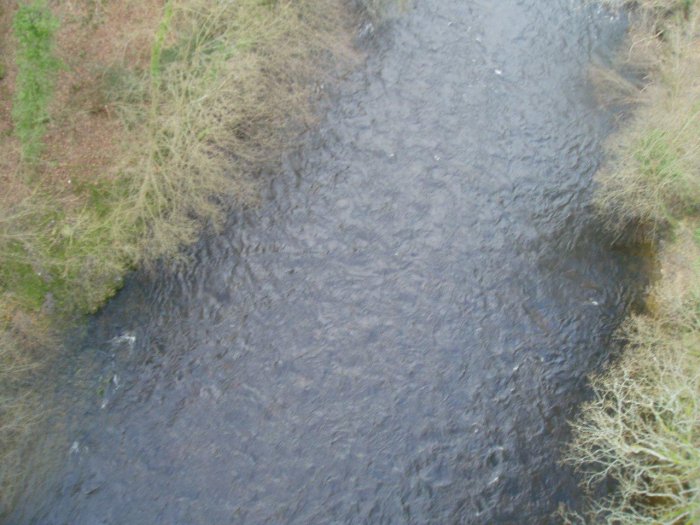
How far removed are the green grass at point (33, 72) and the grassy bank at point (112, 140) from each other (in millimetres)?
41

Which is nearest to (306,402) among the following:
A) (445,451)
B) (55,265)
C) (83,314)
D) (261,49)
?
(445,451)

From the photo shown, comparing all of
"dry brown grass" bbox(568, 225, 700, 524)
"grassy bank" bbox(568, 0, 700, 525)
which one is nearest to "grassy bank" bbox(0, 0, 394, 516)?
"grassy bank" bbox(568, 0, 700, 525)

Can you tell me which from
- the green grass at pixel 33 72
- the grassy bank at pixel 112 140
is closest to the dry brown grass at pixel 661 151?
the grassy bank at pixel 112 140

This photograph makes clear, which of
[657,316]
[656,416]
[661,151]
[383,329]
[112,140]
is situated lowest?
[383,329]

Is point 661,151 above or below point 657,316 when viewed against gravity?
above

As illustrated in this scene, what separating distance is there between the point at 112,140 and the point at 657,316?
59.8 ft

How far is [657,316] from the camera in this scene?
2178 centimetres

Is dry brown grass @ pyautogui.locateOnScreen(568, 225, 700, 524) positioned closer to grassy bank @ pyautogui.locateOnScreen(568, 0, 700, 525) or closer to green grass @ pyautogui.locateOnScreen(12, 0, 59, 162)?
grassy bank @ pyautogui.locateOnScreen(568, 0, 700, 525)

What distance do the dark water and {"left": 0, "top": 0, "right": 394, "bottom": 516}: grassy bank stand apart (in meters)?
1.10

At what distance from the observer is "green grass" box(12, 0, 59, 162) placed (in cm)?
2041

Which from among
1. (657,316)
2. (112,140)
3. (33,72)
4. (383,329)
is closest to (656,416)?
(657,316)

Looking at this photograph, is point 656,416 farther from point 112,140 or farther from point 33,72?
point 33,72

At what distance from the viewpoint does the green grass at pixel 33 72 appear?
66.9 ft

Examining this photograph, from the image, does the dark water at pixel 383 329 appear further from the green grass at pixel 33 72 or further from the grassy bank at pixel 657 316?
the green grass at pixel 33 72
